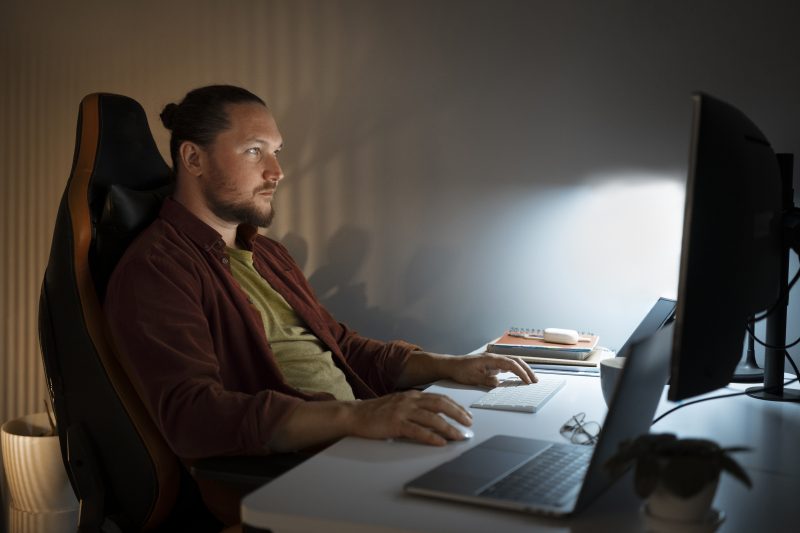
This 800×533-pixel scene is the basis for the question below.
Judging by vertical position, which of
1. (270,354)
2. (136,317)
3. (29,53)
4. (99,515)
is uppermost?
(29,53)

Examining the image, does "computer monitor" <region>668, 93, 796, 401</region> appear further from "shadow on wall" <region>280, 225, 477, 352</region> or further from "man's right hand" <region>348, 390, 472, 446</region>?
"shadow on wall" <region>280, 225, 477, 352</region>

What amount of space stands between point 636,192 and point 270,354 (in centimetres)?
119

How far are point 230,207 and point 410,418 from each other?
82 cm

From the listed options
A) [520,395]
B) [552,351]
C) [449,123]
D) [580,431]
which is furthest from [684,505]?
[449,123]

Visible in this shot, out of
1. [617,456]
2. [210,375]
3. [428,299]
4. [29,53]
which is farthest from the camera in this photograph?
[29,53]

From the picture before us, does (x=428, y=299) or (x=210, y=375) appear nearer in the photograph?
(x=210, y=375)

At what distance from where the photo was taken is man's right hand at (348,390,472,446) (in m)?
1.18

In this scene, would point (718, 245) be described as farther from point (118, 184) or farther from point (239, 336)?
point (118, 184)

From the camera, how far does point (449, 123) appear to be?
2.46 meters

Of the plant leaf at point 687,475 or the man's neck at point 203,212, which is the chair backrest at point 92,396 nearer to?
the man's neck at point 203,212

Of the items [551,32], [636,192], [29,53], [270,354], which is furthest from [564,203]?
[29,53]

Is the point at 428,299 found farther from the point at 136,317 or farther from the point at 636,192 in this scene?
the point at 136,317

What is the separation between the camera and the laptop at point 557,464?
0.88 meters

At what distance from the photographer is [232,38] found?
2689mm
